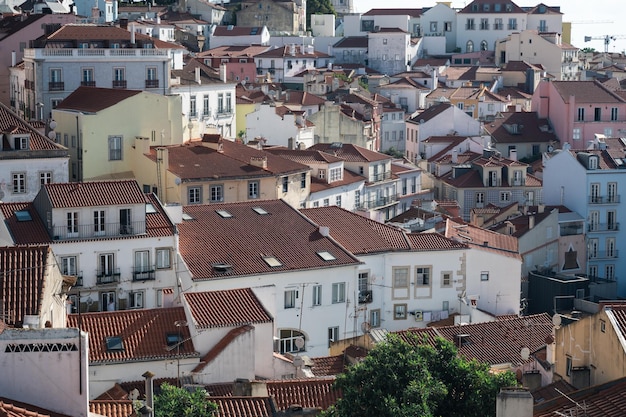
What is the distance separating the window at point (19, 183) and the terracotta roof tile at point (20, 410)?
3158cm

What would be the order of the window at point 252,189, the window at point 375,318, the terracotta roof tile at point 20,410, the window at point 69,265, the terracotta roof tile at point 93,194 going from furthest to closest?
the window at point 252,189, the window at point 375,318, the terracotta roof tile at point 93,194, the window at point 69,265, the terracotta roof tile at point 20,410

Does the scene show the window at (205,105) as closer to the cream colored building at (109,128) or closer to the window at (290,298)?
the cream colored building at (109,128)

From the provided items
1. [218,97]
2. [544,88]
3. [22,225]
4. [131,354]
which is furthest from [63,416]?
[544,88]

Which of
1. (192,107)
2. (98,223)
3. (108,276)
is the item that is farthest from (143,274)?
(192,107)

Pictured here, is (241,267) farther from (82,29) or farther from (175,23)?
(175,23)

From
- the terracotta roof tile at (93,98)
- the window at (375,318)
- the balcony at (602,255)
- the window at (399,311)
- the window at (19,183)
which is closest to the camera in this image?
→ the window at (375,318)

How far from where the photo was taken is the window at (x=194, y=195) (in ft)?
191

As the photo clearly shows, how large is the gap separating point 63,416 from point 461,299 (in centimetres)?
3119

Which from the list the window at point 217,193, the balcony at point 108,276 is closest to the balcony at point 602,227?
the window at point 217,193

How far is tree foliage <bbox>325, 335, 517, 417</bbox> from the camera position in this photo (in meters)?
27.6

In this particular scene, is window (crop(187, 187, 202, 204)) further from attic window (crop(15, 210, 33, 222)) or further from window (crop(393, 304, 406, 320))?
attic window (crop(15, 210, 33, 222))

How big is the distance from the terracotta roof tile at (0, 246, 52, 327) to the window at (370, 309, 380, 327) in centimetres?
2020

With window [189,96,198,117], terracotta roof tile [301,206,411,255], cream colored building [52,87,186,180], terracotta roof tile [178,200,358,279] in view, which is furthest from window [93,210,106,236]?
window [189,96,198,117]

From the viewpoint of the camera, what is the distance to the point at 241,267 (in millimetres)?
45906
